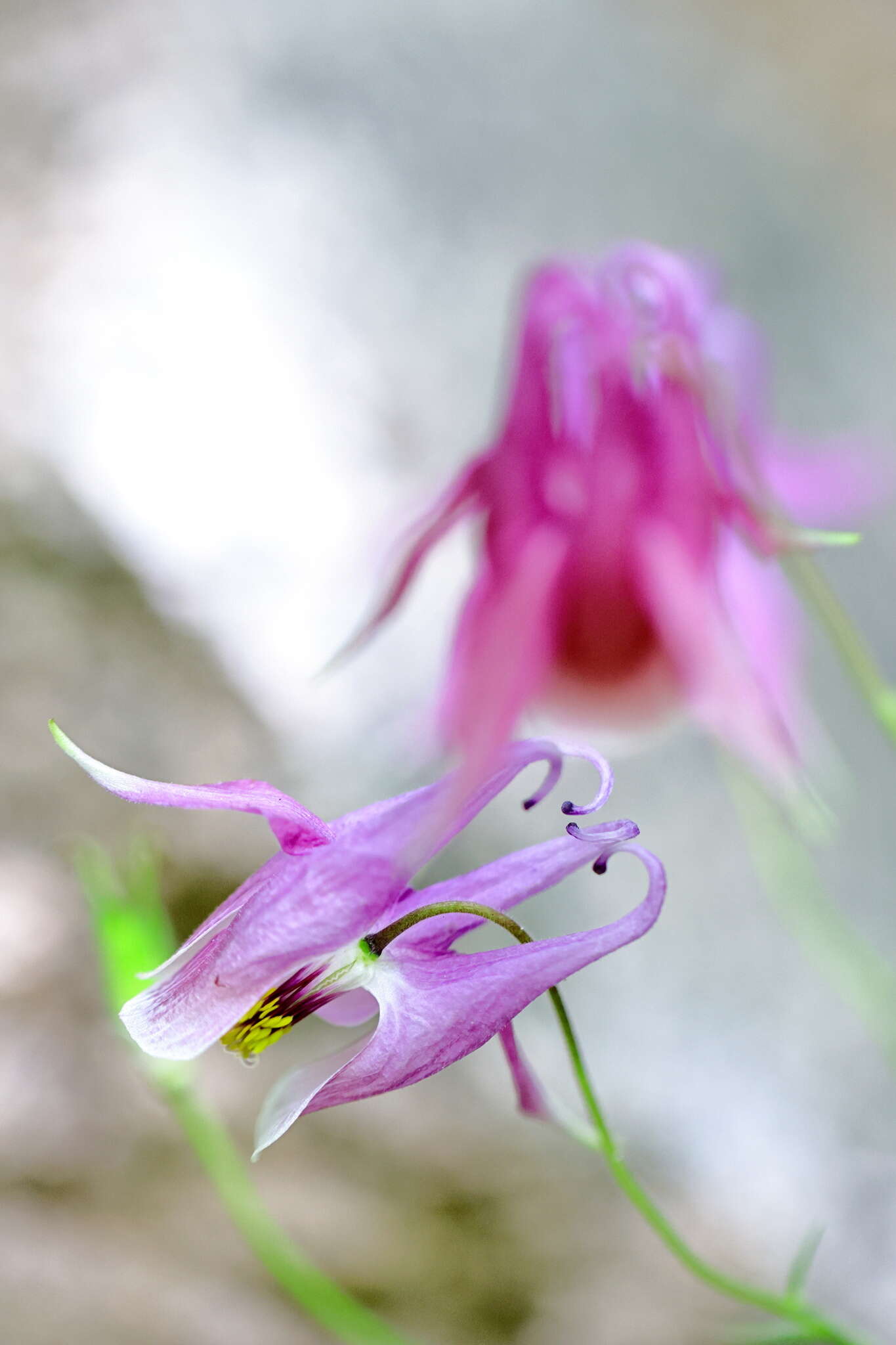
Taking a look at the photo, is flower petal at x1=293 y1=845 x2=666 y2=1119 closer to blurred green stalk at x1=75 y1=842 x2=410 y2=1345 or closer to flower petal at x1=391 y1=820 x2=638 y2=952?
flower petal at x1=391 y1=820 x2=638 y2=952

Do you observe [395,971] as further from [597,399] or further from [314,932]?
[597,399]

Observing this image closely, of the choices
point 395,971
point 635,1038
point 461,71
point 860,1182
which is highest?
point 461,71

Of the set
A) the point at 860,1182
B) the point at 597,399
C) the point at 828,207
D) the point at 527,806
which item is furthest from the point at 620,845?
the point at 828,207

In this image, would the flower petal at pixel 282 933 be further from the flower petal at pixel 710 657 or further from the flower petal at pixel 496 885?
the flower petal at pixel 710 657

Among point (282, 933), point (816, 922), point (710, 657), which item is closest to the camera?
point (282, 933)

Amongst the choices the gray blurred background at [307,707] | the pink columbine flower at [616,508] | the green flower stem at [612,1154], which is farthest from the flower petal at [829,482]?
the green flower stem at [612,1154]

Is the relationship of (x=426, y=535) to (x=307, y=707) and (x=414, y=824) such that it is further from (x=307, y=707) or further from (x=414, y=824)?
(x=307, y=707)

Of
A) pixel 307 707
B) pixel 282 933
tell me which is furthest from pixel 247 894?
pixel 307 707
